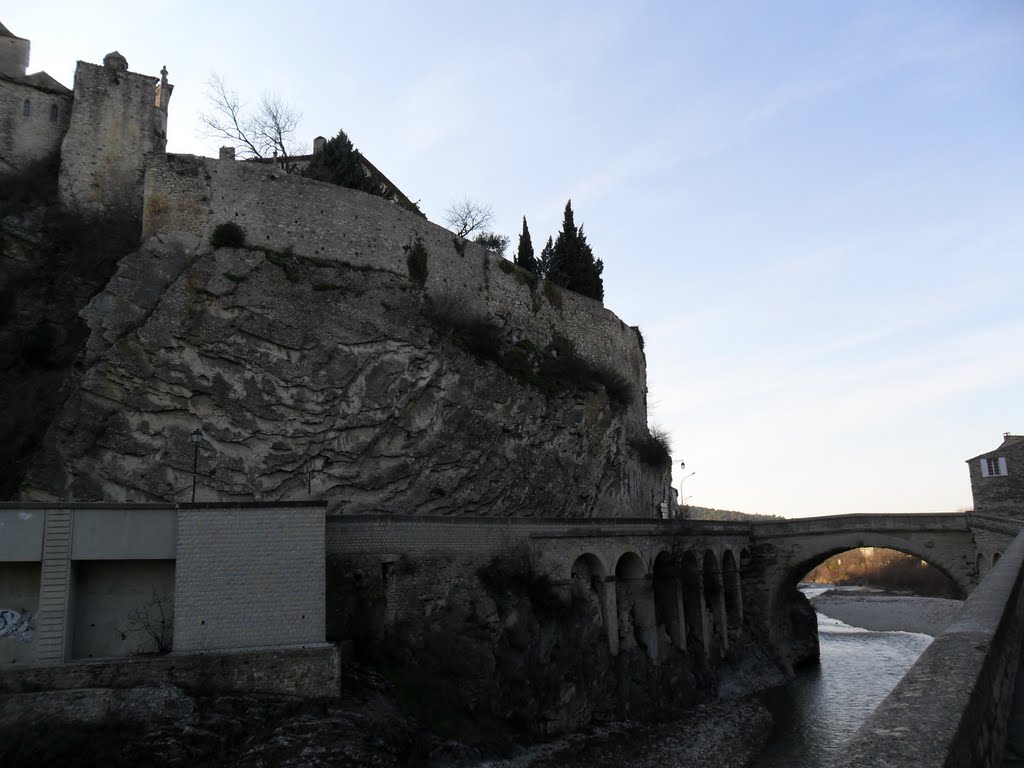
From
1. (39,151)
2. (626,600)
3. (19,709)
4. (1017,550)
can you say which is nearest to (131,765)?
(19,709)

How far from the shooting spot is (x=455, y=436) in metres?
25.9

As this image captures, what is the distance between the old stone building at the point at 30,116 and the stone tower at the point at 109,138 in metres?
1.57

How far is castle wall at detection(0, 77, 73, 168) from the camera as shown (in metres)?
26.0

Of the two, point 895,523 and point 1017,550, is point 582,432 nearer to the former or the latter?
point 895,523

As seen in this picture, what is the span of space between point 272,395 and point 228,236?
515cm

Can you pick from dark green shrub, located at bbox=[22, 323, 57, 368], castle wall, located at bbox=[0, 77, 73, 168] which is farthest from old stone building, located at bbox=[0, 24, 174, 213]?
dark green shrub, located at bbox=[22, 323, 57, 368]

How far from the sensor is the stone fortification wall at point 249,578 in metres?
15.8

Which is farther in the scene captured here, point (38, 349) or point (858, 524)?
point (858, 524)

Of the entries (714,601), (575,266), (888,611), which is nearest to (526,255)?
(575,266)

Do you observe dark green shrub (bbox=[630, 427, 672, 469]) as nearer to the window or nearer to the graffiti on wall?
the window

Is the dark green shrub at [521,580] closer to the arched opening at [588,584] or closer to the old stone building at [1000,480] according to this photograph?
the arched opening at [588,584]

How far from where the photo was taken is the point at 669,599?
96.5 ft

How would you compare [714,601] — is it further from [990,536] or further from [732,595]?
[990,536]

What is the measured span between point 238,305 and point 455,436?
786 cm
